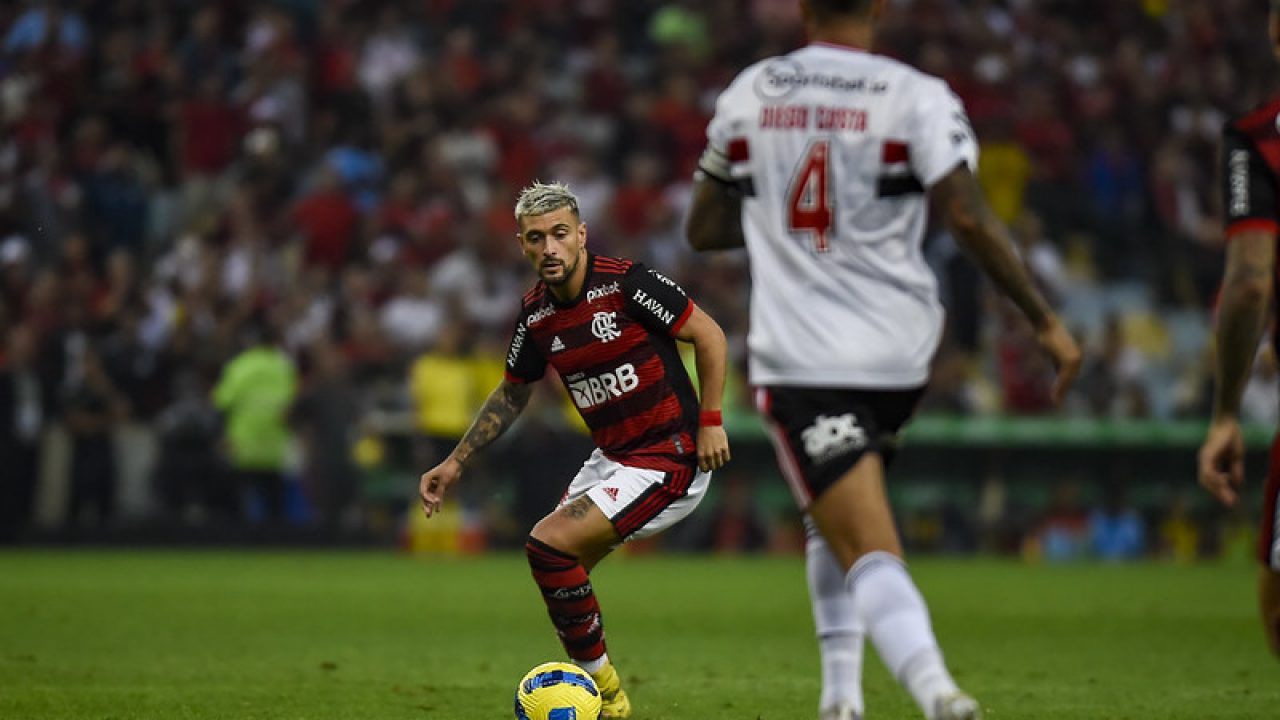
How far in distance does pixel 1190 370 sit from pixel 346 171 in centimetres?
1040

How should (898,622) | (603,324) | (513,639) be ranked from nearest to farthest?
(898,622) < (603,324) < (513,639)

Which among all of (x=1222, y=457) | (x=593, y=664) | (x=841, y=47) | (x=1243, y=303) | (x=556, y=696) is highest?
(x=841, y=47)

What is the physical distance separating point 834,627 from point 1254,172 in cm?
185

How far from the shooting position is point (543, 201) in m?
7.76

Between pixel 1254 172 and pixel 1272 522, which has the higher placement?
pixel 1254 172

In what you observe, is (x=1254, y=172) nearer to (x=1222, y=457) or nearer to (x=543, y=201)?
(x=1222, y=457)

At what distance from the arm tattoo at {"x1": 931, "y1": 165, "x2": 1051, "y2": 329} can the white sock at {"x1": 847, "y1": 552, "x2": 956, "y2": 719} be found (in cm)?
83

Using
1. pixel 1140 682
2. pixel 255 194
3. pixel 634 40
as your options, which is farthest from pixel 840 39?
pixel 634 40

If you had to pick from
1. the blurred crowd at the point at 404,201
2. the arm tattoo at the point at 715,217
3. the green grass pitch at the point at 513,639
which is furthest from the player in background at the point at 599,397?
the blurred crowd at the point at 404,201

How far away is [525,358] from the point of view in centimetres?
823

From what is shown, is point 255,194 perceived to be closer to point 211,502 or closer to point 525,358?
point 211,502

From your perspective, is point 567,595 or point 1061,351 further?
point 567,595

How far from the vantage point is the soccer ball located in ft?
24.1

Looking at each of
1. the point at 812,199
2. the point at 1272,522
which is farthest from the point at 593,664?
the point at 1272,522
